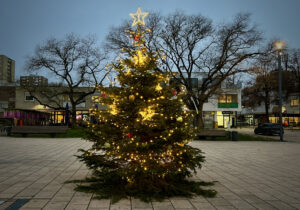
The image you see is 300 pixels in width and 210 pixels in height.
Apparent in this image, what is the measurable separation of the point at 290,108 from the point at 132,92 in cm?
6029

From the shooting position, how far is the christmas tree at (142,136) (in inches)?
195

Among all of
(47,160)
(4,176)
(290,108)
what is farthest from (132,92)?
(290,108)

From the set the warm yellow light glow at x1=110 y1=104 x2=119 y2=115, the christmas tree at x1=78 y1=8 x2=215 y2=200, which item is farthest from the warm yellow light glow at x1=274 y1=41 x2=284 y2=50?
the warm yellow light glow at x1=110 y1=104 x2=119 y2=115

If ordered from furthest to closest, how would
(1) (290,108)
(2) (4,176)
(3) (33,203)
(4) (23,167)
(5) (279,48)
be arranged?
(1) (290,108), (5) (279,48), (4) (23,167), (2) (4,176), (3) (33,203)

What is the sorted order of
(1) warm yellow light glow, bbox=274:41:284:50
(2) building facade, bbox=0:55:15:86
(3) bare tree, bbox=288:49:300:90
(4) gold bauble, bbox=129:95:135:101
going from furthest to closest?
(2) building facade, bbox=0:55:15:86 → (3) bare tree, bbox=288:49:300:90 → (1) warm yellow light glow, bbox=274:41:284:50 → (4) gold bauble, bbox=129:95:135:101

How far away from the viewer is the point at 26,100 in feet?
161

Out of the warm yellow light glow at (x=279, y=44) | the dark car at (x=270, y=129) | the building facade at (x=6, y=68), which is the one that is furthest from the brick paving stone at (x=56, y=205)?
the building facade at (x=6, y=68)

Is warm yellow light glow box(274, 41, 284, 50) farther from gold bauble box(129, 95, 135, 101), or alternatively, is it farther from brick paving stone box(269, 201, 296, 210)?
gold bauble box(129, 95, 135, 101)

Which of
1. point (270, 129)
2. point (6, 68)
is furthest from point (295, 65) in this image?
point (6, 68)

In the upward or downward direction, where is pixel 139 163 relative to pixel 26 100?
Answer: downward

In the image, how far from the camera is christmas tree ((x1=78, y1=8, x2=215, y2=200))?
4.96m

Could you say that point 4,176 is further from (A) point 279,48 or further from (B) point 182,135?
(A) point 279,48

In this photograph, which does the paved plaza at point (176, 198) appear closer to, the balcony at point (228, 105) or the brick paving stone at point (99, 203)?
the brick paving stone at point (99, 203)

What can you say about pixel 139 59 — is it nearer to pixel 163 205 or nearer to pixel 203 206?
pixel 163 205
